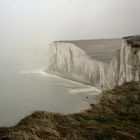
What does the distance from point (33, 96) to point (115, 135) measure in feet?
63.2

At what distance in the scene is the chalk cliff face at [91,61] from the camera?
21.5 metres

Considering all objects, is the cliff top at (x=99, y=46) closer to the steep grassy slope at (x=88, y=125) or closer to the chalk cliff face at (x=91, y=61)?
the chalk cliff face at (x=91, y=61)

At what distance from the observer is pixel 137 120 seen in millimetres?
4254

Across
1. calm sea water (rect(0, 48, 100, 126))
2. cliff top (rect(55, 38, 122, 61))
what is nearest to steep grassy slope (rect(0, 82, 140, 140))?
calm sea water (rect(0, 48, 100, 126))

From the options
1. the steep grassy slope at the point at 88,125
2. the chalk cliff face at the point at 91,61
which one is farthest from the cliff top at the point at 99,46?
the steep grassy slope at the point at 88,125

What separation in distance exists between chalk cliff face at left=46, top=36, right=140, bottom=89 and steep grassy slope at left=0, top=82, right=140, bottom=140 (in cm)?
1138

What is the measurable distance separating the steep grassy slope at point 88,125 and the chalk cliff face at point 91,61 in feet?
37.3

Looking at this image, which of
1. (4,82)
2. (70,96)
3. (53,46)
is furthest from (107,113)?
(53,46)

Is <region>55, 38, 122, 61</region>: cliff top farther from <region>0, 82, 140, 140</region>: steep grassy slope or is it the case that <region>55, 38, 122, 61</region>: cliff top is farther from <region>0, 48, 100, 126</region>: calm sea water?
<region>0, 82, 140, 140</region>: steep grassy slope

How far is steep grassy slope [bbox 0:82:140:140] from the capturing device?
3.64m

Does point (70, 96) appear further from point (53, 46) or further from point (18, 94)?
point (53, 46)

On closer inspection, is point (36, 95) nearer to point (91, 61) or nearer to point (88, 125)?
point (91, 61)

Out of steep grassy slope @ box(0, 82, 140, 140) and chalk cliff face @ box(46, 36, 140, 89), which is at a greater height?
steep grassy slope @ box(0, 82, 140, 140)

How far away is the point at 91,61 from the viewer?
28.8 metres
